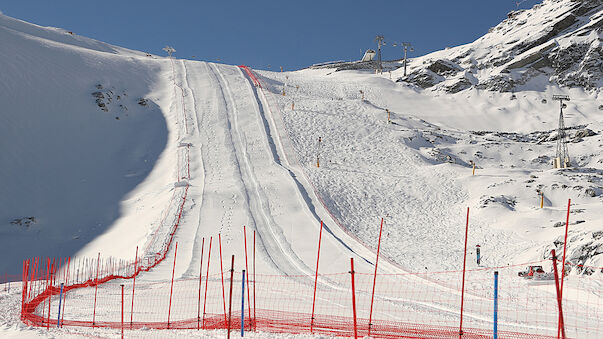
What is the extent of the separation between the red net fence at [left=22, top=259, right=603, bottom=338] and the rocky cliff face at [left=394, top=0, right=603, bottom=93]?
148 feet

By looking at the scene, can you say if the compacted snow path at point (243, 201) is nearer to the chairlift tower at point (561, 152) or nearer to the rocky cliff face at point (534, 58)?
the chairlift tower at point (561, 152)

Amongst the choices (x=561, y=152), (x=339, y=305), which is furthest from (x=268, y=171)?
(x=561, y=152)

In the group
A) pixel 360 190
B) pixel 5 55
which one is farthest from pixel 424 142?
pixel 5 55

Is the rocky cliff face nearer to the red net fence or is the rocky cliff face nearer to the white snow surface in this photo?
the white snow surface

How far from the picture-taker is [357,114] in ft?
146

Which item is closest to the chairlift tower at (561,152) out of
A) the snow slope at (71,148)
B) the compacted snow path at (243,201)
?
the compacted snow path at (243,201)

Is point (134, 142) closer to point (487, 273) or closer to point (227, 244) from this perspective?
point (227, 244)

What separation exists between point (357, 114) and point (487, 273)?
89.6 feet

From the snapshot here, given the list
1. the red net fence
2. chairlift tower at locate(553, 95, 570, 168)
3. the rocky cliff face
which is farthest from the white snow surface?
the rocky cliff face

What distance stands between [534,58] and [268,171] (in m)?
42.1

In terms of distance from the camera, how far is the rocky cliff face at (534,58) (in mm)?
57250

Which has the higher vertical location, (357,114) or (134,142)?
(357,114)

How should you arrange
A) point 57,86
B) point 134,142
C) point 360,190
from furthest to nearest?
point 57,86, point 134,142, point 360,190

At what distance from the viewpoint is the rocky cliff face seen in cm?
5725
